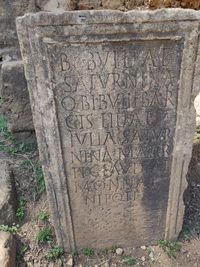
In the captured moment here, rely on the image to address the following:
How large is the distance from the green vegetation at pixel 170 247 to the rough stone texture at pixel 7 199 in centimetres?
110

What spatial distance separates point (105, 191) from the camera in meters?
2.25

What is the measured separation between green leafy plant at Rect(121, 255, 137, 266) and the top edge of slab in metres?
1.65

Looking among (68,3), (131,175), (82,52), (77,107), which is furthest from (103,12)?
(68,3)

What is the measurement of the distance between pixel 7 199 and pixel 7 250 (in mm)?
378

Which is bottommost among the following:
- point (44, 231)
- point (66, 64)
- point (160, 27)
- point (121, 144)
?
point (44, 231)

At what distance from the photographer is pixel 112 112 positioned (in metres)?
1.90

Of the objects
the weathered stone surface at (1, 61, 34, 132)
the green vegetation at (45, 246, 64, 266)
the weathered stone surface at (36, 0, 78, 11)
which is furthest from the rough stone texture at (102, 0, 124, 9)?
the green vegetation at (45, 246, 64, 266)

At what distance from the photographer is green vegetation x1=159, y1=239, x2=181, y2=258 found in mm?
2490

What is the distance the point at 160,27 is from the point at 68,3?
1.25m

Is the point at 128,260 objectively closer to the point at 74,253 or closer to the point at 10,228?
the point at 74,253

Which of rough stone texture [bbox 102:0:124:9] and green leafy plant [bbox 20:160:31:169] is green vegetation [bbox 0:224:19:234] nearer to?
green leafy plant [bbox 20:160:31:169]

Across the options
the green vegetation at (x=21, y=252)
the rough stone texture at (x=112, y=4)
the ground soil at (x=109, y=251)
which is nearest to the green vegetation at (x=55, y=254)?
the ground soil at (x=109, y=251)

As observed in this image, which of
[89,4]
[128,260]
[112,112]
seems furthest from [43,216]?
[89,4]

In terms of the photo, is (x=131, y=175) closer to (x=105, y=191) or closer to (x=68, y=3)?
(x=105, y=191)
